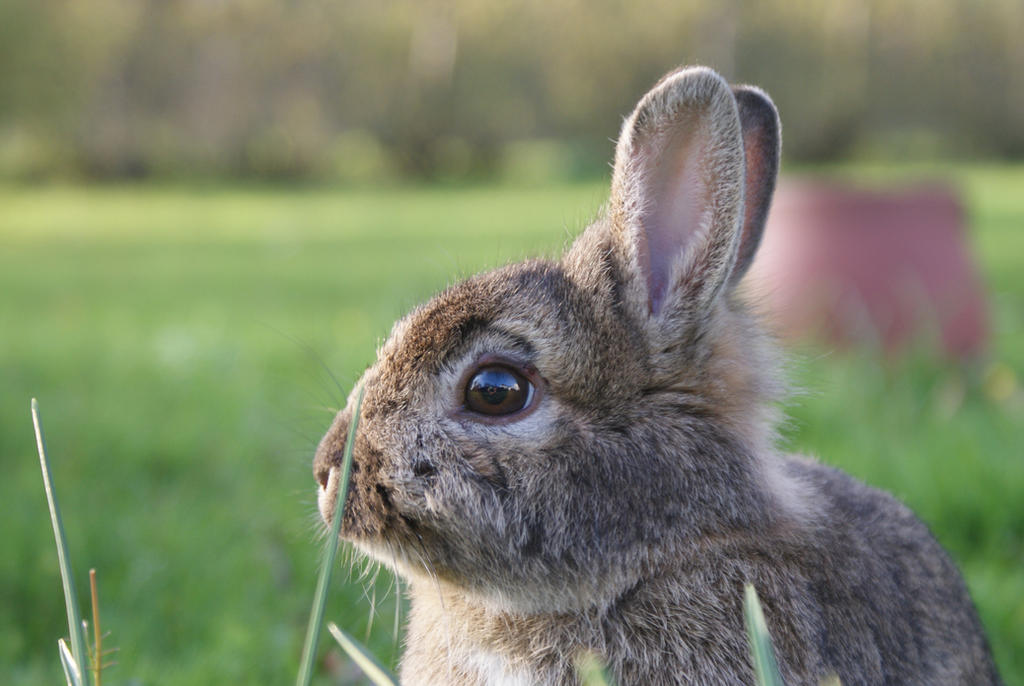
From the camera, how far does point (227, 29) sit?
24.1 meters

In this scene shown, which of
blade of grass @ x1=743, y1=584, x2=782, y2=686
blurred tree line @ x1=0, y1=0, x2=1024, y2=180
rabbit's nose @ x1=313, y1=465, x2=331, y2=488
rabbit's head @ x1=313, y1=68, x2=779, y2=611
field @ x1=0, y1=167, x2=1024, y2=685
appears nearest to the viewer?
blade of grass @ x1=743, y1=584, x2=782, y2=686

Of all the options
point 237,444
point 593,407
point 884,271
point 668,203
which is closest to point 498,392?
point 593,407

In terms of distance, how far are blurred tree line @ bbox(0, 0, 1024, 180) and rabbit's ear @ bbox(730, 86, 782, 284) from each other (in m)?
22.6

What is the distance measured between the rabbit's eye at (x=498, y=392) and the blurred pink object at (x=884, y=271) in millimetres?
4174

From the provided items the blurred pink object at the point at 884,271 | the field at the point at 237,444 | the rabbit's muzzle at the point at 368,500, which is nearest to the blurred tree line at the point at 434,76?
the field at the point at 237,444

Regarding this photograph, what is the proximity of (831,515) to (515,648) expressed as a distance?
29.6 inches

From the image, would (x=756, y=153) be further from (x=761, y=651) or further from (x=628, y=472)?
(x=761, y=651)

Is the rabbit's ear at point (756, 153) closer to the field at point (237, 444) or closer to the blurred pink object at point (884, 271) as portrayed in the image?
the field at point (237, 444)

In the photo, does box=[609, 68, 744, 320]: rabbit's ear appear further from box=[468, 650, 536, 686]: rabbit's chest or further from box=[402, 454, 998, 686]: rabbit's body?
box=[468, 650, 536, 686]: rabbit's chest

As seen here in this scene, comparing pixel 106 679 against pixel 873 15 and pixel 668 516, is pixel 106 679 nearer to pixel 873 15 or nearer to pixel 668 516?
pixel 668 516

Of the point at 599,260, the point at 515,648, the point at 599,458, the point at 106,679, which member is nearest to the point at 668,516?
the point at 599,458

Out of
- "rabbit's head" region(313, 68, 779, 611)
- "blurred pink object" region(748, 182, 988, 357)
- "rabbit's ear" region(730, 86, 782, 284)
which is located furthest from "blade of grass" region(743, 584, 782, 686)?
"blurred pink object" region(748, 182, 988, 357)

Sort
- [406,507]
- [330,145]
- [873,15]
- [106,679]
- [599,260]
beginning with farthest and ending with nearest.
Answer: [330,145] < [873,15] < [106,679] < [599,260] < [406,507]

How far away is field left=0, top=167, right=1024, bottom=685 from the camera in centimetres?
301
